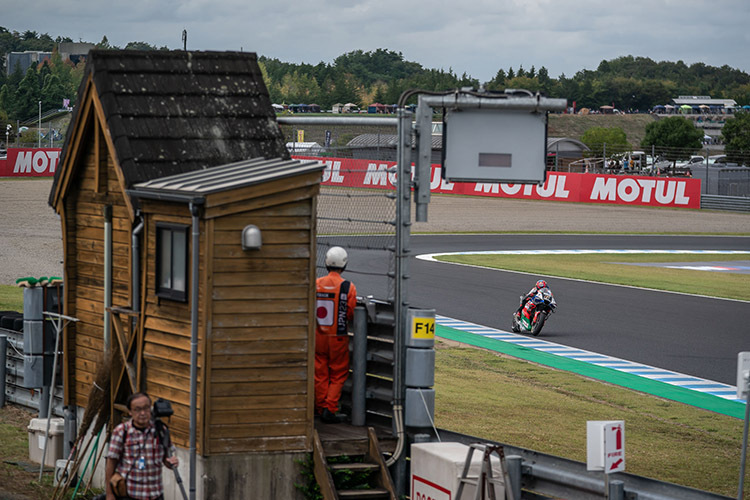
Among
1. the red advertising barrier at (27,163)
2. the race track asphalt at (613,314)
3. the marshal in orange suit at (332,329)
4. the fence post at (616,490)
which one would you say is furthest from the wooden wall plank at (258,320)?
the red advertising barrier at (27,163)

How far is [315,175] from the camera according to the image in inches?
373

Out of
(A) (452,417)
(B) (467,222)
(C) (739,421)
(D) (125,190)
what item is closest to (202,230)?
(D) (125,190)

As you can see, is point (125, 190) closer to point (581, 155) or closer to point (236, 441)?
point (236, 441)

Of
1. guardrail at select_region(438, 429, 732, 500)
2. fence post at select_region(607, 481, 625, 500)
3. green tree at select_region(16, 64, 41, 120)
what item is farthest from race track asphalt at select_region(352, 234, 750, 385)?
green tree at select_region(16, 64, 41, 120)

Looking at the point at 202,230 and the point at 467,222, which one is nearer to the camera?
the point at 202,230

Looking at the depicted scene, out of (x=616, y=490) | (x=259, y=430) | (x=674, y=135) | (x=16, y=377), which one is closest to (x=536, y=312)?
(x=16, y=377)

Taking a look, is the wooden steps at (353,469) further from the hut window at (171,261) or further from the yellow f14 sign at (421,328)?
the hut window at (171,261)

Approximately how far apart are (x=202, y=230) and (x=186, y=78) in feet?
6.62

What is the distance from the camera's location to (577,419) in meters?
14.0

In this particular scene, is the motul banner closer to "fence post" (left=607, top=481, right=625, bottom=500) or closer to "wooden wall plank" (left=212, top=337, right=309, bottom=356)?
"wooden wall plank" (left=212, top=337, right=309, bottom=356)

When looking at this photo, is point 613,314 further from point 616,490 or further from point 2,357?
point 616,490

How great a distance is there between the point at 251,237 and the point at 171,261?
888 millimetres

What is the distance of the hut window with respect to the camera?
30.7 feet

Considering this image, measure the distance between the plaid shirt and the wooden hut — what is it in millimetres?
1128
